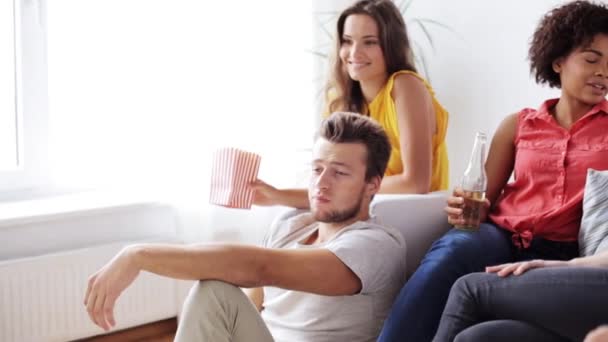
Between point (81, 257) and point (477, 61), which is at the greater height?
point (477, 61)

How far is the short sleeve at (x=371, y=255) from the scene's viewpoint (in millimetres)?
1755

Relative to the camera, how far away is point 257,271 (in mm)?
1670

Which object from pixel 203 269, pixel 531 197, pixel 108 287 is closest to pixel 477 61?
pixel 531 197

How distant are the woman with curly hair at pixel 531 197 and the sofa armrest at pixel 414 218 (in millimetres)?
84

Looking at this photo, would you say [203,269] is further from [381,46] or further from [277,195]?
[381,46]

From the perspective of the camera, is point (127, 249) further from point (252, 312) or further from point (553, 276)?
point (553, 276)

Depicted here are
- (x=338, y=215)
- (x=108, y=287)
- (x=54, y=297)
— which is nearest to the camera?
(x=108, y=287)

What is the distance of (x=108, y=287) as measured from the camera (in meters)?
1.63

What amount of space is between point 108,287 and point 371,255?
0.56 metres

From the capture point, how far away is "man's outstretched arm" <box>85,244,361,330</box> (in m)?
1.64

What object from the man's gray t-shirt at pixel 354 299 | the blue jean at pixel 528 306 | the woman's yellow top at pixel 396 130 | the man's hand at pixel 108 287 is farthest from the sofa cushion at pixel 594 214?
the man's hand at pixel 108 287

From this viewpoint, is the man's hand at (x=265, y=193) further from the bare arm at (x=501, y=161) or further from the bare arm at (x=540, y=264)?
the bare arm at (x=540, y=264)

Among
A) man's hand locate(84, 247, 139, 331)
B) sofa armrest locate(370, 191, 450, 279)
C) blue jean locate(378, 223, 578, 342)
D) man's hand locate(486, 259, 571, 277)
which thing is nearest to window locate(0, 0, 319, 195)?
sofa armrest locate(370, 191, 450, 279)

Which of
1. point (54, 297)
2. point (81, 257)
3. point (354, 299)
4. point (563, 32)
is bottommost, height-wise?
point (54, 297)
